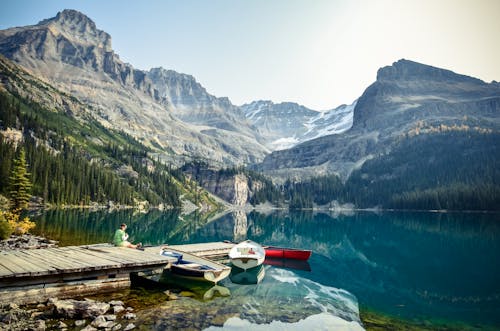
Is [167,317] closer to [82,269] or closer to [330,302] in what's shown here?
[82,269]

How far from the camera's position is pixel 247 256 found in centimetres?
3469

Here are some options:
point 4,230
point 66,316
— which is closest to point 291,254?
point 66,316

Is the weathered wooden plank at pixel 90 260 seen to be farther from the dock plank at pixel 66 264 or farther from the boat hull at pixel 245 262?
the boat hull at pixel 245 262

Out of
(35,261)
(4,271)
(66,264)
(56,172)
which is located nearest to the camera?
(4,271)

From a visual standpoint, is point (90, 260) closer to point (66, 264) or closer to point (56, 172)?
point (66, 264)

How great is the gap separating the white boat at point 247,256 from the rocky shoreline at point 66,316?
54.3ft

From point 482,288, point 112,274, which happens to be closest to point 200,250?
point 112,274

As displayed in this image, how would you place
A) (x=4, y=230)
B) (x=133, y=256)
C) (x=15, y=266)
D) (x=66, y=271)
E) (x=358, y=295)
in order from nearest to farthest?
(x=15, y=266) < (x=66, y=271) < (x=133, y=256) < (x=358, y=295) < (x=4, y=230)

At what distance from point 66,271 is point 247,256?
18339mm

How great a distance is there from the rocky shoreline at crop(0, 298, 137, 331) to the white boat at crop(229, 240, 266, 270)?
16550 mm

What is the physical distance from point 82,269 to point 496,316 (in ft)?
89.8

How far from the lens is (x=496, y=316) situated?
74.4 ft

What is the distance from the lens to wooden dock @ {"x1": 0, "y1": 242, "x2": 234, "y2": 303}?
18.3 meters

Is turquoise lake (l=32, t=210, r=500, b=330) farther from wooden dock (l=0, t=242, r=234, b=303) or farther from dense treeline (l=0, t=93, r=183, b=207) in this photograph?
dense treeline (l=0, t=93, r=183, b=207)
